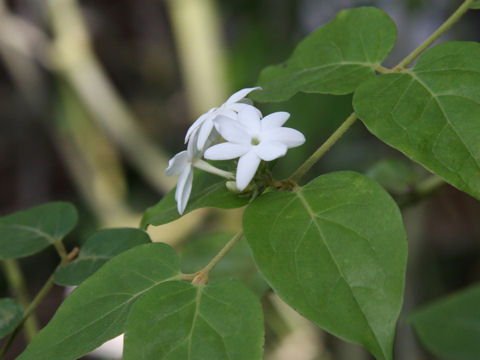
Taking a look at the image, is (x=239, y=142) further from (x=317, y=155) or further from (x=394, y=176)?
(x=394, y=176)

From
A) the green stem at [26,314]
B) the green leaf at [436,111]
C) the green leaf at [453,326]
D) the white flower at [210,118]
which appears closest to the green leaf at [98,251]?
the green stem at [26,314]

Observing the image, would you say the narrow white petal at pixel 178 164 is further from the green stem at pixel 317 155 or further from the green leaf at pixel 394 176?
the green leaf at pixel 394 176

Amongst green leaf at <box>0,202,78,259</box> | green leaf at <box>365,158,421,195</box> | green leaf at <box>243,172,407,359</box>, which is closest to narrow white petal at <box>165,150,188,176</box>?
green leaf at <box>243,172,407,359</box>

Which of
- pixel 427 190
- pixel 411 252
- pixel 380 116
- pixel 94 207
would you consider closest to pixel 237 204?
pixel 380 116

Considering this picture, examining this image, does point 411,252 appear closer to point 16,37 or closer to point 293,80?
point 293,80

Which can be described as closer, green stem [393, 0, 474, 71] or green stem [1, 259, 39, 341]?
green stem [393, 0, 474, 71]

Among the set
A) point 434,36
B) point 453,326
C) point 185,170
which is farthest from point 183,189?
point 453,326

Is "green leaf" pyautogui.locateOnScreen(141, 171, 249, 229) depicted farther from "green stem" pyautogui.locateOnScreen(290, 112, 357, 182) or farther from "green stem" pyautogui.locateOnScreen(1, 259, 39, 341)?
"green stem" pyautogui.locateOnScreen(1, 259, 39, 341)
